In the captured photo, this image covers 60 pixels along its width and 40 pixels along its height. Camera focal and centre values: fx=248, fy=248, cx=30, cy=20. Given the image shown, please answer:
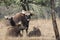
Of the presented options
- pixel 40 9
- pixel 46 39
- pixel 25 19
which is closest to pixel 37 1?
pixel 40 9

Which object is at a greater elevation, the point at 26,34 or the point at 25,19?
the point at 25,19

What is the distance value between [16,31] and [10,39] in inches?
28.6

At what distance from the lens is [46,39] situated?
10.5 metres

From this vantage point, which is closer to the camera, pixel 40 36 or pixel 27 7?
pixel 40 36

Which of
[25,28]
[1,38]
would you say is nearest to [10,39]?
[1,38]

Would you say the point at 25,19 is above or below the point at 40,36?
above

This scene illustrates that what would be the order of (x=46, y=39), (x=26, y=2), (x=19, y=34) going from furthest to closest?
(x=26, y=2) < (x=19, y=34) < (x=46, y=39)

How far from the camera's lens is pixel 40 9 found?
15.1 metres

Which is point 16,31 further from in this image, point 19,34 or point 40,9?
point 40,9

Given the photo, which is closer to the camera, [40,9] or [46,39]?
[46,39]

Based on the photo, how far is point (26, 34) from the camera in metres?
11.7

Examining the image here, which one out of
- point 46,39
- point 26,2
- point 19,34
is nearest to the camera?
point 46,39

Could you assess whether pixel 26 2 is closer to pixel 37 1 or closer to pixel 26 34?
pixel 37 1

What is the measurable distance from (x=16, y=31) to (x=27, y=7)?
3.85m
